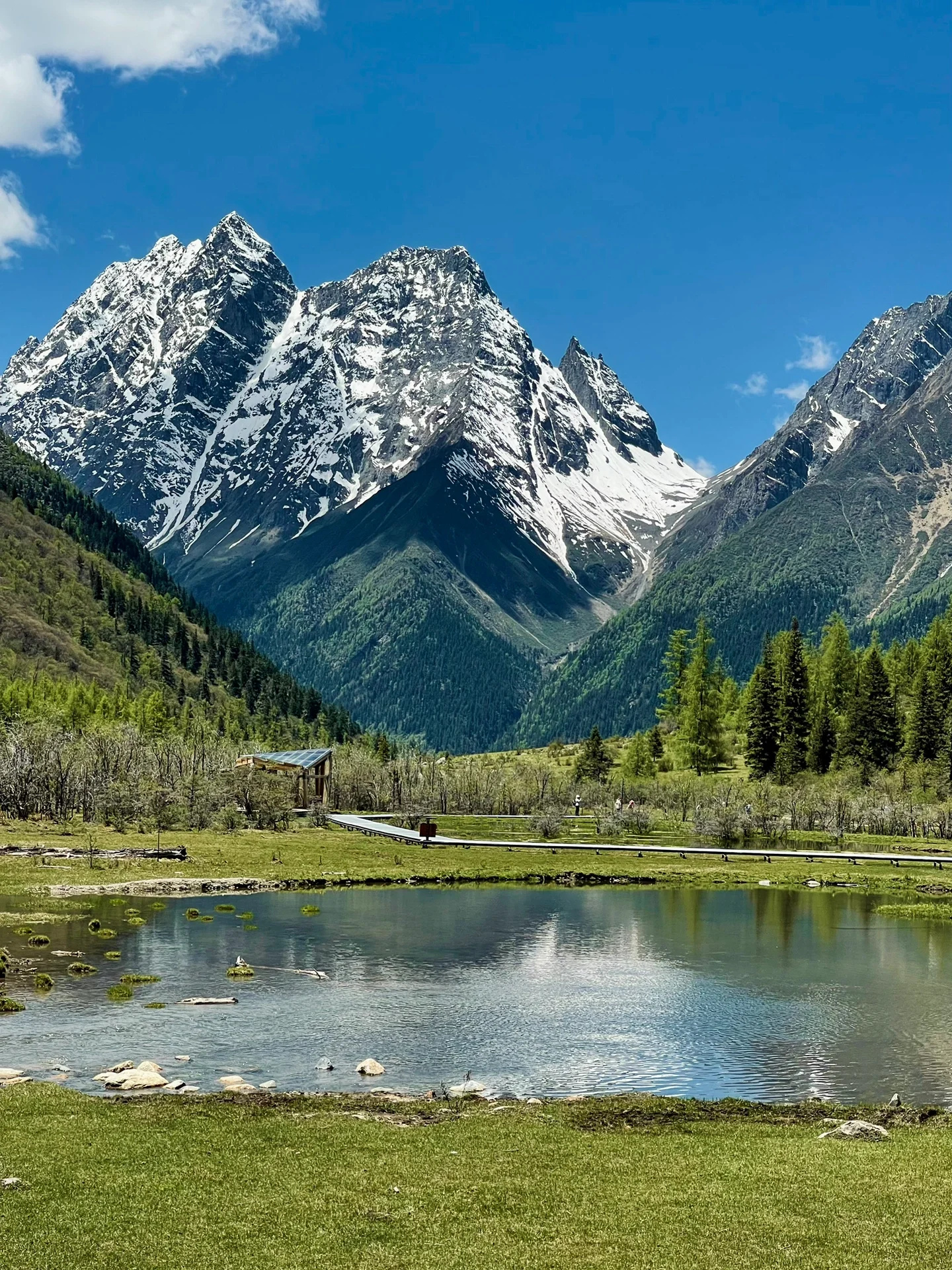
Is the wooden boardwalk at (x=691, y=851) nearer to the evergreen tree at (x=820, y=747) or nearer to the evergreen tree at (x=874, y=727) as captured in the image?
the evergreen tree at (x=874, y=727)

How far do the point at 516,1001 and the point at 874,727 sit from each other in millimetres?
148611

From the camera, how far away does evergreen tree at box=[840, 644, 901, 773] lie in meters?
191

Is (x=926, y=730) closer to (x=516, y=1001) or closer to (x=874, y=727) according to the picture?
(x=874, y=727)

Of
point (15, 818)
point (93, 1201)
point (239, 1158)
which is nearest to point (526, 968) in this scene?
point (239, 1158)

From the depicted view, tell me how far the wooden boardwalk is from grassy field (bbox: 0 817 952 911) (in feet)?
5.58

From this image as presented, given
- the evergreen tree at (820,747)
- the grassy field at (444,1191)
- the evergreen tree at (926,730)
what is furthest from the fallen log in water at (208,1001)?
the evergreen tree at (820,747)

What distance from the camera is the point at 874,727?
193 meters

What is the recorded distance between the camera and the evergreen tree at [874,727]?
626 ft

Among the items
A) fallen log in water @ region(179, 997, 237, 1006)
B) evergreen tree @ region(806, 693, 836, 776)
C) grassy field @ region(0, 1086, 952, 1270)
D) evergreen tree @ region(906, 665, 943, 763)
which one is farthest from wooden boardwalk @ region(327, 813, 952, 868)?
grassy field @ region(0, 1086, 952, 1270)

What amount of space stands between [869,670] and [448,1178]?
178077 millimetres

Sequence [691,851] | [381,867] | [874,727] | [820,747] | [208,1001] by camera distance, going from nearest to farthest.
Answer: [208,1001] < [381,867] < [691,851] < [874,727] < [820,747]

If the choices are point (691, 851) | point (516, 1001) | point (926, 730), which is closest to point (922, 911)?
point (691, 851)

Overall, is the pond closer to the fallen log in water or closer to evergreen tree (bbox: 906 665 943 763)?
the fallen log in water

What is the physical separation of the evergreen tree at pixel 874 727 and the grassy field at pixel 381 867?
4350 centimetres
